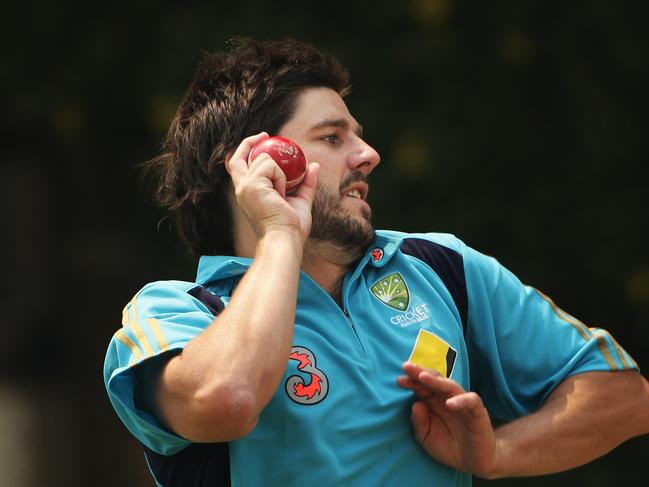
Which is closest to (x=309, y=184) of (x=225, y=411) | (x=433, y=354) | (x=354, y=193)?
(x=354, y=193)

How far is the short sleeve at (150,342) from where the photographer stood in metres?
2.88

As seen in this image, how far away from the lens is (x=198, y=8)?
258 inches

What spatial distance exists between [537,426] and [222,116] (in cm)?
126

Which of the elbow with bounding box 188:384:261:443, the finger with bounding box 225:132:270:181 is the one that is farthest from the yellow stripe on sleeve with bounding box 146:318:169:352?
the finger with bounding box 225:132:270:181

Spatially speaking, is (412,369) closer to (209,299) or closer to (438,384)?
(438,384)

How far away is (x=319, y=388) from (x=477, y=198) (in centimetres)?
363

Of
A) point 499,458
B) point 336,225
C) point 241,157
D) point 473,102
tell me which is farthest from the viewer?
point 473,102

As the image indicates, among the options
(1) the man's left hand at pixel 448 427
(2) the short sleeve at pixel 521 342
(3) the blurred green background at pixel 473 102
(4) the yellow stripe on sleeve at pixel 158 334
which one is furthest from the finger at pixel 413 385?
(3) the blurred green background at pixel 473 102

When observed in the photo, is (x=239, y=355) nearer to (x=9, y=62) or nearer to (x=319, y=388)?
(x=319, y=388)

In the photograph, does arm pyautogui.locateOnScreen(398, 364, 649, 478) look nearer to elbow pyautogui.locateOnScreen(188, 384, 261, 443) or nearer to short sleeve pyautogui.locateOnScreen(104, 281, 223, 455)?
elbow pyautogui.locateOnScreen(188, 384, 261, 443)

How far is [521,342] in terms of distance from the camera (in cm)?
328

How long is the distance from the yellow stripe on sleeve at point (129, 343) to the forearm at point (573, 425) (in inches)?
37.9

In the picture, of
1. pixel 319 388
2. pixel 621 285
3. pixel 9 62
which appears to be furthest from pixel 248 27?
pixel 319 388

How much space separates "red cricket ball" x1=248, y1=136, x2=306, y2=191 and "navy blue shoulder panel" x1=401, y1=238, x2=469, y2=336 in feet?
1.33
